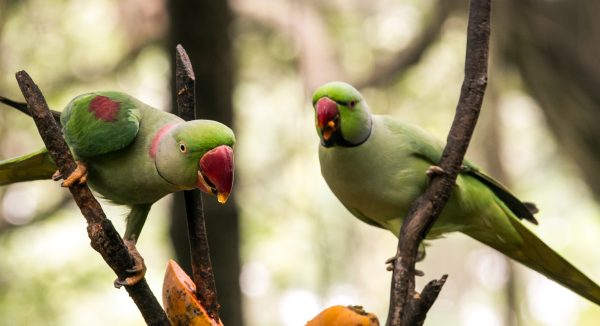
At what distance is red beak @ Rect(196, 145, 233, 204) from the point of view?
1721mm

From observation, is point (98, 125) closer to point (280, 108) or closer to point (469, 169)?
point (469, 169)

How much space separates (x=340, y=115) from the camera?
7.05 feet

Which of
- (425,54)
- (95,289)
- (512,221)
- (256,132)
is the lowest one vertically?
(95,289)

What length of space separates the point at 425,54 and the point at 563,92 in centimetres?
125

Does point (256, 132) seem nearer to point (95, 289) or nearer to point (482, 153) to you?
point (95, 289)

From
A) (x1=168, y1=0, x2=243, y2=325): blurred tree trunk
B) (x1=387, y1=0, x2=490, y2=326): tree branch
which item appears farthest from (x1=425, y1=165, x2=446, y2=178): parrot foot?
(x1=168, y1=0, x2=243, y2=325): blurred tree trunk

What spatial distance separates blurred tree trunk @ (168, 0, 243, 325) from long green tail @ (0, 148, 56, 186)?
1.83 metres

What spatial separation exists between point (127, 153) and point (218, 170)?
515 mm

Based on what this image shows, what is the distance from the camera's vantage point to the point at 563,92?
16.0ft

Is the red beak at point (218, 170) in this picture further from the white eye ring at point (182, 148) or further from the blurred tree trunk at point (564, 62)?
the blurred tree trunk at point (564, 62)

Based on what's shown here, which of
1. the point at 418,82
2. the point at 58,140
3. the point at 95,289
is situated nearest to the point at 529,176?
the point at 418,82

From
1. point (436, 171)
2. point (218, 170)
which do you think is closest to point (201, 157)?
point (218, 170)

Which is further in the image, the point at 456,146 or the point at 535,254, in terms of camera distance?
the point at 535,254

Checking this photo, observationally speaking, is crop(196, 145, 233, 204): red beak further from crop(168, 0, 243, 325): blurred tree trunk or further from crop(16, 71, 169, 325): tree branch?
crop(168, 0, 243, 325): blurred tree trunk
